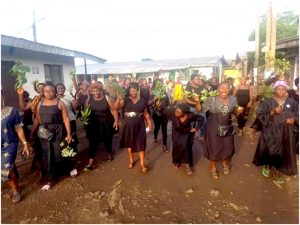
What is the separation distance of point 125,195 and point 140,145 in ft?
3.73

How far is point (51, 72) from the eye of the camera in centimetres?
1264

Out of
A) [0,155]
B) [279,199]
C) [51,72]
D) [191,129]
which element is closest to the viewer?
[0,155]

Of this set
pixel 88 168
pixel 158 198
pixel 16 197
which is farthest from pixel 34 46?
pixel 158 198

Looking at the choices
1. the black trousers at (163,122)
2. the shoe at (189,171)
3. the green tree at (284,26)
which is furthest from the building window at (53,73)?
the green tree at (284,26)

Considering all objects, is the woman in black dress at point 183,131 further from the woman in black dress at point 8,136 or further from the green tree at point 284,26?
the green tree at point 284,26

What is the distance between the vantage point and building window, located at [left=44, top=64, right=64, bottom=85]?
1230cm

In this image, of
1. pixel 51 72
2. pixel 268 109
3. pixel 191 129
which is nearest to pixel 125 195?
pixel 191 129

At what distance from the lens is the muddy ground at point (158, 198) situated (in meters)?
3.74

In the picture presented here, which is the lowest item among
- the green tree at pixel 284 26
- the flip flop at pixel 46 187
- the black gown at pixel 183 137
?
the flip flop at pixel 46 187

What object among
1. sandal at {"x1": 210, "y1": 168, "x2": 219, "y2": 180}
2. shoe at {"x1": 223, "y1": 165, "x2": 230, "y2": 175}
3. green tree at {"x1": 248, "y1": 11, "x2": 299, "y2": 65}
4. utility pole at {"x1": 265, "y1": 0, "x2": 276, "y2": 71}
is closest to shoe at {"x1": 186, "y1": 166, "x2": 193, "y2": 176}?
sandal at {"x1": 210, "y1": 168, "x2": 219, "y2": 180}

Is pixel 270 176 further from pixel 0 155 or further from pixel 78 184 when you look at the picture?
pixel 0 155

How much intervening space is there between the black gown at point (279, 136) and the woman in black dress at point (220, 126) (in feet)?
1.79

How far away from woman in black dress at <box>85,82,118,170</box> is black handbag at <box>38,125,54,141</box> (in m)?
1.17

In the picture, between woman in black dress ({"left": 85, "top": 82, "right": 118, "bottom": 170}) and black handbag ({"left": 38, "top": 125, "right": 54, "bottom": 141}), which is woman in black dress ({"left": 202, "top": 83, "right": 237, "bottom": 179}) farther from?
black handbag ({"left": 38, "top": 125, "right": 54, "bottom": 141})
